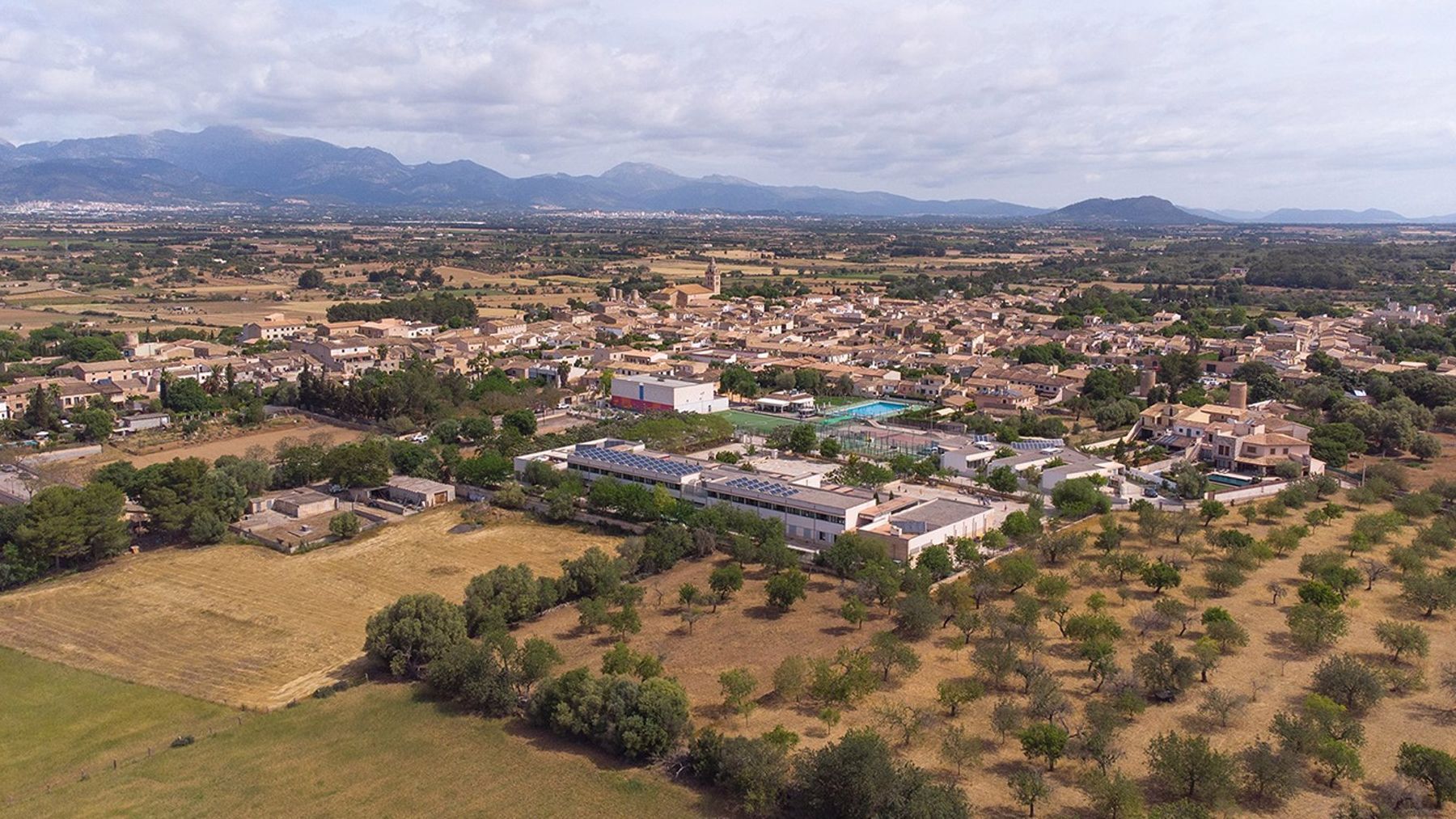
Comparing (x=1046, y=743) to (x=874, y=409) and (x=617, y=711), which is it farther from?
(x=874, y=409)

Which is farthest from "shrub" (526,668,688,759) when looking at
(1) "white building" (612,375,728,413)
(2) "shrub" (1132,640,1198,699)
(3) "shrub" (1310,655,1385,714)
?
(1) "white building" (612,375,728,413)

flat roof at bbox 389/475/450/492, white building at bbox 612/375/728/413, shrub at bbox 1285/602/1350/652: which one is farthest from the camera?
white building at bbox 612/375/728/413

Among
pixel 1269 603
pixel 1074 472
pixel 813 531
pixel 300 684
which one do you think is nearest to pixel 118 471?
pixel 300 684

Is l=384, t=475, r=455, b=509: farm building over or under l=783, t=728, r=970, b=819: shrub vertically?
under

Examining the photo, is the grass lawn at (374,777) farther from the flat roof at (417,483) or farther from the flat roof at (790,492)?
the flat roof at (417,483)

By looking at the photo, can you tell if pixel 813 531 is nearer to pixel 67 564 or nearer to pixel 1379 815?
pixel 1379 815

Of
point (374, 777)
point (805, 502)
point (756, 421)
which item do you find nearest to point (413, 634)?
point (374, 777)

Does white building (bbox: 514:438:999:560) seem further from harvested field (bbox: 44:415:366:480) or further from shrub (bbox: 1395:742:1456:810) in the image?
harvested field (bbox: 44:415:366:480)
